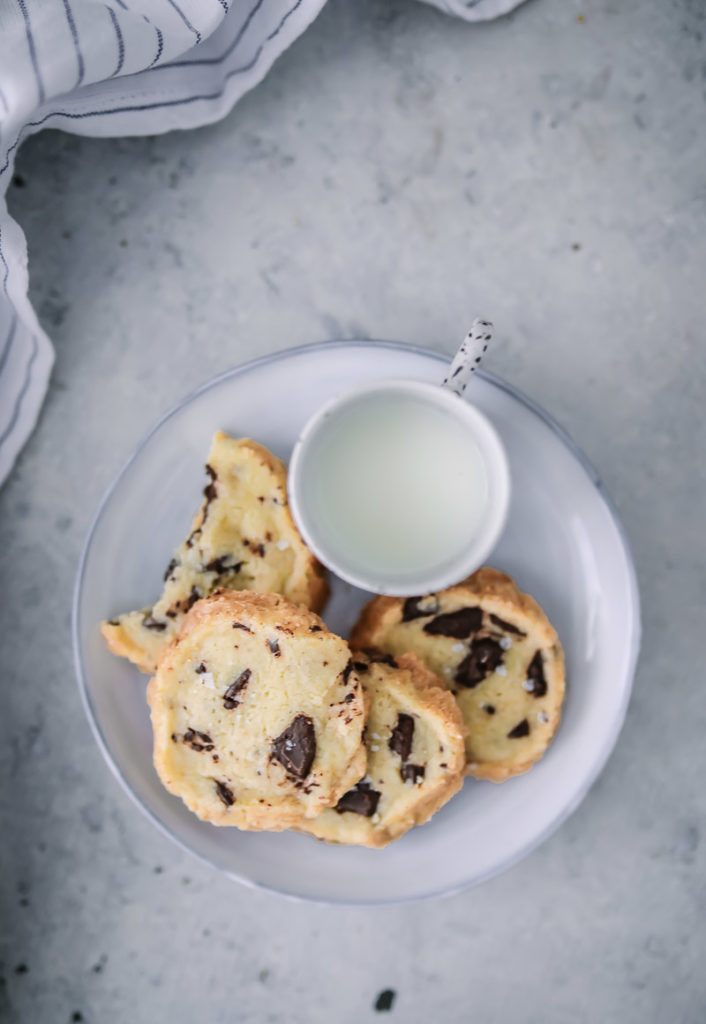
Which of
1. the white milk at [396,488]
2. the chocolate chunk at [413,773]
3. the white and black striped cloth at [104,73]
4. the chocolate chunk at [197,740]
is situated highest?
the white and black striped cloth at [104,73]

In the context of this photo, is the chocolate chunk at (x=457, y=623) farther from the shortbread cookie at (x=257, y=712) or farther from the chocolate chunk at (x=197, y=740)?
the chocolate chunk at (x=197, y=740)

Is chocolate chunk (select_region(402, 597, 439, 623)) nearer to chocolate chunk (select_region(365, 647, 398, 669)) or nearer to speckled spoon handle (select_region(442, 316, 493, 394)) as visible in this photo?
chocolate chunk (select_region(365, 647, 398, 669))

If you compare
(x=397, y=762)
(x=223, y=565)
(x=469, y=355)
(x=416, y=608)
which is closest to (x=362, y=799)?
(x=397, y=762)

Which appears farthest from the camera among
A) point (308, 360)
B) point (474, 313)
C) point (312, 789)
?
point (474, 313)

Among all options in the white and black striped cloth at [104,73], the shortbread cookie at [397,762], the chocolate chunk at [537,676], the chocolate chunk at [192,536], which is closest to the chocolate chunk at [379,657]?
the shortbread cookie at [397,762]

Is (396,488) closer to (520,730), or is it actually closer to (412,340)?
(412,340)

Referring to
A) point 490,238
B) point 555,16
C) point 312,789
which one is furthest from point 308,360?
point 555,16

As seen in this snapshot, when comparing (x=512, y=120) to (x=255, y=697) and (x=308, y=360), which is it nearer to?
(x=308, y=360)
